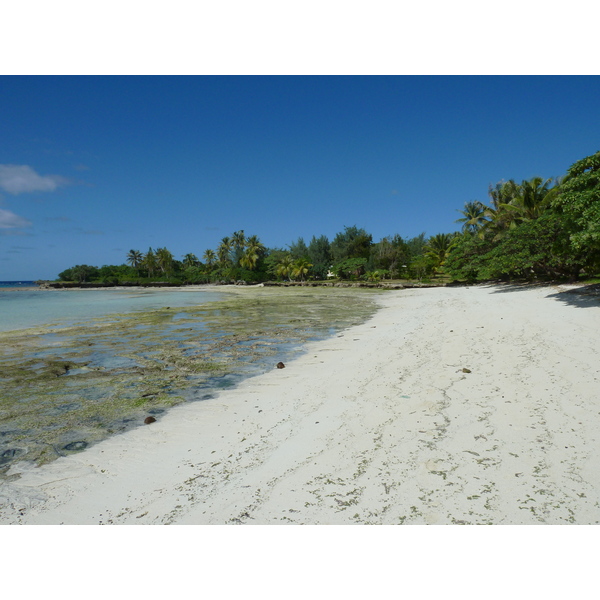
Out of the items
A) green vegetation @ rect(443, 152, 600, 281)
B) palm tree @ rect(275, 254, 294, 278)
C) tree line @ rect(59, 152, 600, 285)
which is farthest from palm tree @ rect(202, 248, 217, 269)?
green vegetation @ rect(443, 152, 600, 281)

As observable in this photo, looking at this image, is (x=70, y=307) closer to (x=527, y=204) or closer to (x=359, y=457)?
(x=359, y=457)

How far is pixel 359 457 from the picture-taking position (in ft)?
10.7

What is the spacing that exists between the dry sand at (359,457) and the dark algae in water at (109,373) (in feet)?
1.81

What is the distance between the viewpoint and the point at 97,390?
5.87 meters

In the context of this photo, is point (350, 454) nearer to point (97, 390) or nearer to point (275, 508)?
point (275, 508)

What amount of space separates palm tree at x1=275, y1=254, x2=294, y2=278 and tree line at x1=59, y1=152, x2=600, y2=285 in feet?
0.65

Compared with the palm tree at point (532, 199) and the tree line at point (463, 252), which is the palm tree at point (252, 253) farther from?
the palm tree at point (532, 199)

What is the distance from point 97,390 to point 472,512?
5612 mm

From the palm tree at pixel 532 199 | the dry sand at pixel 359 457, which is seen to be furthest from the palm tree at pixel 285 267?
the dry sand at pixel 359 457

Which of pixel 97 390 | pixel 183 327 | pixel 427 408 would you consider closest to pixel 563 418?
pixel 427 408

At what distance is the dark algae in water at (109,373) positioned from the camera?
4289 mm

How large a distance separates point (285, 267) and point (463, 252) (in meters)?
40.7

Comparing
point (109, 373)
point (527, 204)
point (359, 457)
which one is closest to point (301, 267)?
point (527, 204)

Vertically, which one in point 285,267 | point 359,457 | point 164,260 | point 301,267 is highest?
point 164,260
